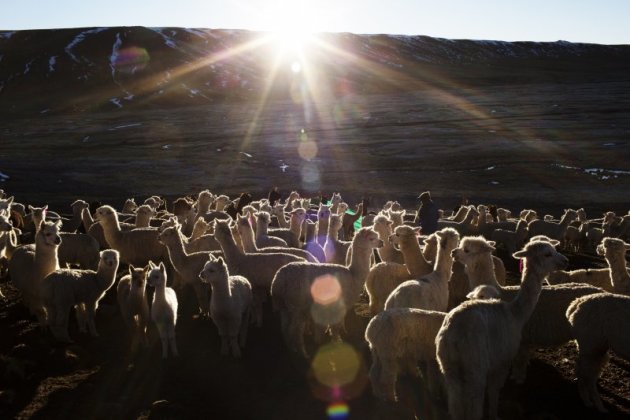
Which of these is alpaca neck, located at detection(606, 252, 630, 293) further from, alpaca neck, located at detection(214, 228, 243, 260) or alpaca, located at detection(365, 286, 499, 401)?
alpaca neck, located at detection(214, 228, 243, 260)

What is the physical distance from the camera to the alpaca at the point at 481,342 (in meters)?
6.29

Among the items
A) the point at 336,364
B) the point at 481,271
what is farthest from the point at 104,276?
the point at 481,271

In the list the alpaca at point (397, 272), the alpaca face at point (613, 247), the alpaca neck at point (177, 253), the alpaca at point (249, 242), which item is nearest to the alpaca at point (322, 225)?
the alpaca at point (249, 242)

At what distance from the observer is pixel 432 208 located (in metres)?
16.5

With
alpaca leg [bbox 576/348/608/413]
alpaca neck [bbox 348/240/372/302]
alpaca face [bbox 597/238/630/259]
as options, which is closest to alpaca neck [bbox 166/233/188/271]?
alpaca neck [bbox 348/240/372/302]

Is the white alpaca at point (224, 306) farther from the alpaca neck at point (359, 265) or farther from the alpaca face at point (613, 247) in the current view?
the alpaca face at point (613, 247)

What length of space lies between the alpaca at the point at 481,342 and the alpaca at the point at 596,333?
2.53 ft

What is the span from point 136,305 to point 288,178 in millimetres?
46009

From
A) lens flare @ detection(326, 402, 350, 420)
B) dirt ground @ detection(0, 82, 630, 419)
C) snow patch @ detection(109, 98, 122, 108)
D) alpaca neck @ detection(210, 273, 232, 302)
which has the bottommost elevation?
snow patch @ detection(109, 98, 122, 108)

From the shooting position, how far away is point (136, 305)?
32.4 feet

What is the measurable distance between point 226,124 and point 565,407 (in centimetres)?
9039

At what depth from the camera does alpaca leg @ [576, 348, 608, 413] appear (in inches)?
296

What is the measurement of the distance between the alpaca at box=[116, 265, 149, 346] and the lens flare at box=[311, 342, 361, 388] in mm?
2955

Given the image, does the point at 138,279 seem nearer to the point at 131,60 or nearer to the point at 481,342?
the point at 481,342
